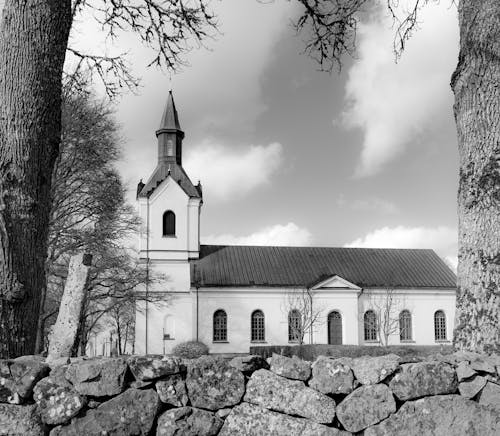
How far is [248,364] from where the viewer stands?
Answer: 3.69 metres

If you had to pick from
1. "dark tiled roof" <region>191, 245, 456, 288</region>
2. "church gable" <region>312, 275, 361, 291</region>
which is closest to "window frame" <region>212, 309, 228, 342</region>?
"dark tiled roof" <region>191, 245, 456, 288</region>

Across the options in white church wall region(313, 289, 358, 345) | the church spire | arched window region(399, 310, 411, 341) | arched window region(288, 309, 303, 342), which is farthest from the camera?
the church spire

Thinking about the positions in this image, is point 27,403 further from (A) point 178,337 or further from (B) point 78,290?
(A) point 178,337

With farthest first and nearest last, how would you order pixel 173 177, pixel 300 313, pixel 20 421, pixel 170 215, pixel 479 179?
pixel 173 177, pixel 170 215, pixel 300 313, pixel 479 179, pixel 20 421

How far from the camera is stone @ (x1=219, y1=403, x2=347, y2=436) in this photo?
11.7 feet

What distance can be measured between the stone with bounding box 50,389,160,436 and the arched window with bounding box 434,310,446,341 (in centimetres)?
3740

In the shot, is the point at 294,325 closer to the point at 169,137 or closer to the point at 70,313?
the point at 169,137

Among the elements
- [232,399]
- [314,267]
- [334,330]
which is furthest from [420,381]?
[314,267]

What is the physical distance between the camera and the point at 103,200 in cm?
1900

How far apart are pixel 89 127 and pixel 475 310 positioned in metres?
14.5

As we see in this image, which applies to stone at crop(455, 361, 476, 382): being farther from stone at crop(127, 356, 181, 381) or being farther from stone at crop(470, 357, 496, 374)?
stone at crop(127, 356, 181, 381)

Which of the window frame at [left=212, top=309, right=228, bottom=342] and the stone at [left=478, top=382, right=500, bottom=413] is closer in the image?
the stone at [left=478, top=382, right=500, bottom=413]

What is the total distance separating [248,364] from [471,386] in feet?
5.08

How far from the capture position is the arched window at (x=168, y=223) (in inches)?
1446
